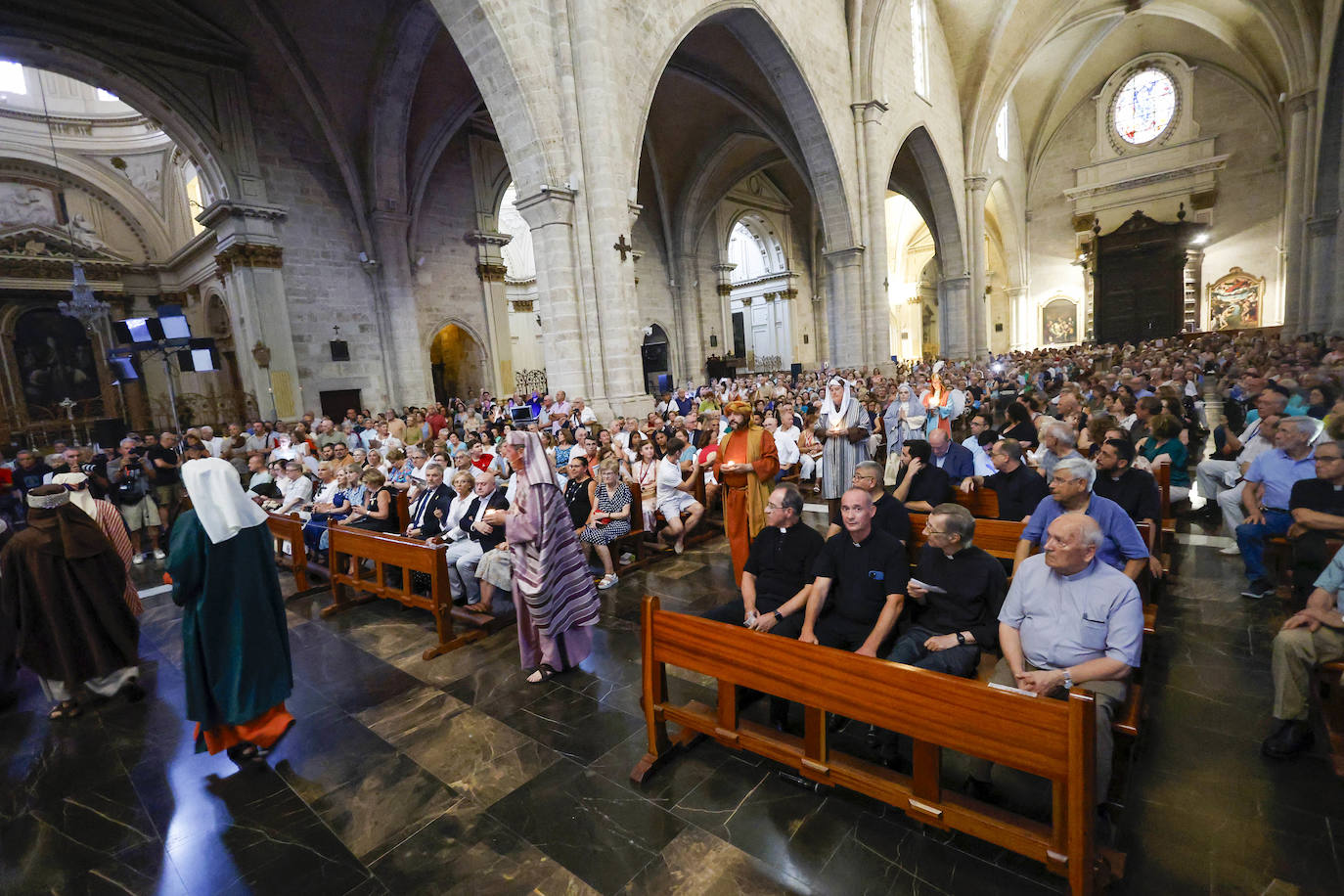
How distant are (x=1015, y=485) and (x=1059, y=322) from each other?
3161 centimetres

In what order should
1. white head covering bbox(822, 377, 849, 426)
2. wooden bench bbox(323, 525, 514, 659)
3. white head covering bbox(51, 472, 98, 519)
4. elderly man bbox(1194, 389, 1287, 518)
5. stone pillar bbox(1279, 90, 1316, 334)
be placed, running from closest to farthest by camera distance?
1. wooden bench bbox(323, 525, 514, 659)
2. white head covering bbox(51, 472, 98, 519)
3. elderly man bbox(1194, 389, 1287, 518)
4. white head covering bbox(822, 377, 849, 426)
5. stone pillar bbox(1279, 90, 1316, 334)

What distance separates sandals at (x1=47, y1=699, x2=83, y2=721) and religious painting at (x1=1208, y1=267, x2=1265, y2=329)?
35279mm

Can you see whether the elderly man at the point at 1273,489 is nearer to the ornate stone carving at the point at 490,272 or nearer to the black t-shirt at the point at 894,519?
the black t-shirt at the point at 894,519

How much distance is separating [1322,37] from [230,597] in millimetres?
25255

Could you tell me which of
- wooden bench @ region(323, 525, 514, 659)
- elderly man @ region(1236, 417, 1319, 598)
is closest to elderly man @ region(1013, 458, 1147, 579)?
elderly man @ region(1236, 417, 1319, 598)

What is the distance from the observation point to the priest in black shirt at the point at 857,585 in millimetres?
3172

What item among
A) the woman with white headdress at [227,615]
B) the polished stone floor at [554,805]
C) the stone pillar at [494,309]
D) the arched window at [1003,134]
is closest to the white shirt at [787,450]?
the polished stone floor at [554,805]

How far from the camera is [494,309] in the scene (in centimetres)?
1841

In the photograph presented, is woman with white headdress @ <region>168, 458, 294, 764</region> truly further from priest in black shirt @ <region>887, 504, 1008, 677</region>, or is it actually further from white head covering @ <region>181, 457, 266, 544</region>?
priest in black shirt @ <region>887, 504, 1008, 677</region>

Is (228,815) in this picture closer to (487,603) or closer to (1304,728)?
(487,603)

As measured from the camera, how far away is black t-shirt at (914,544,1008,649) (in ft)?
10.1

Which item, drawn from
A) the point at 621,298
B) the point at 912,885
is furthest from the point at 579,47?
the point at 912,885

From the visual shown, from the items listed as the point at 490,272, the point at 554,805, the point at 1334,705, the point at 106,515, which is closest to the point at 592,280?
the point at 106,515

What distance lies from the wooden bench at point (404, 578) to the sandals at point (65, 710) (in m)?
1.64
